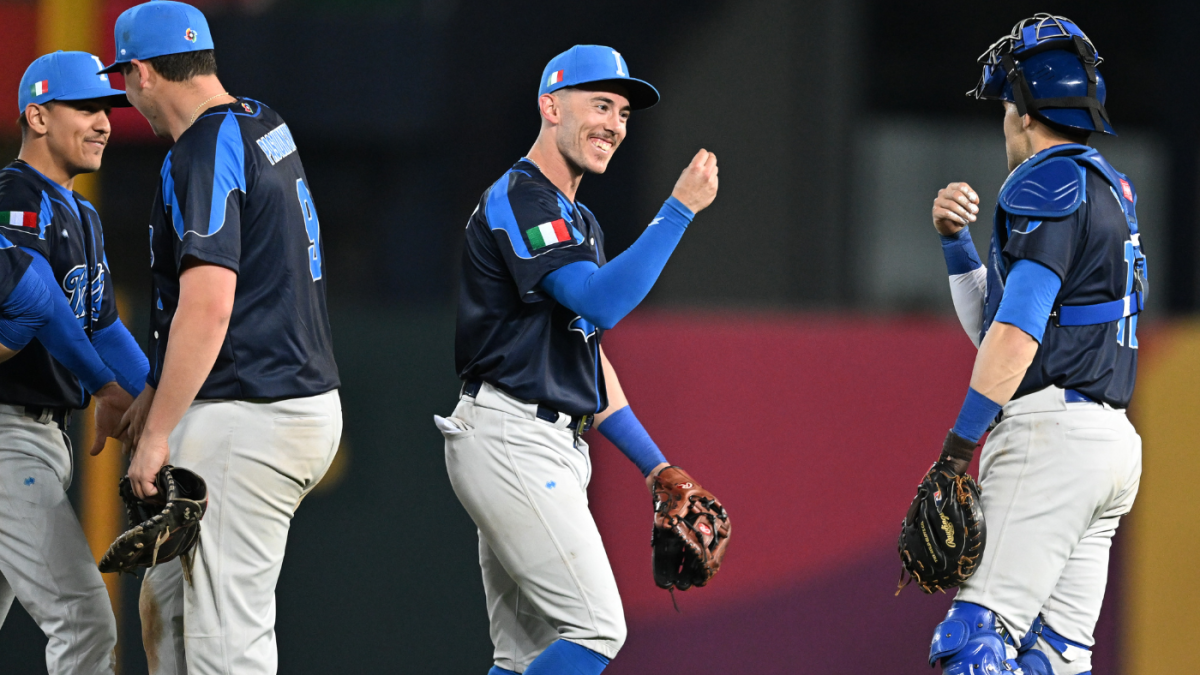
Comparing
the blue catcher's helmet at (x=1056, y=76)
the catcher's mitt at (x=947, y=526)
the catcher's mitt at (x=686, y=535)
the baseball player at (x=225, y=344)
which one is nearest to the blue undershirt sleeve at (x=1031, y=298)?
the catcher's mitt at (x=947, y=526)

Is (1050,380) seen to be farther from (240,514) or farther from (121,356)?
(121,356)

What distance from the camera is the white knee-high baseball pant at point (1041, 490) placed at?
120 inches

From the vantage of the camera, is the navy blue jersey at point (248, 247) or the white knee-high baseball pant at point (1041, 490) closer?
the navy blue jersey at point (248, 247)

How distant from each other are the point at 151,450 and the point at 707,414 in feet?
8.53

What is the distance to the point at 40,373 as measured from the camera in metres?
3.50

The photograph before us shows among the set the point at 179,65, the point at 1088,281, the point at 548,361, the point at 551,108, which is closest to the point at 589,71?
the point at 551,108

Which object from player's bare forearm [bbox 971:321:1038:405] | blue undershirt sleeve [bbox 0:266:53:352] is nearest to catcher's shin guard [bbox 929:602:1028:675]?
player's bare forearm [bbox 971:321:1038:405]

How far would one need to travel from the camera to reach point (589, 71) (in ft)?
10.9

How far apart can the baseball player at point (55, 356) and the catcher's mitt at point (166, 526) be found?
694mm

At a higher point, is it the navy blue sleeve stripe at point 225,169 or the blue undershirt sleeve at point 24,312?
the navy blue sleeve stripe at point 225,169

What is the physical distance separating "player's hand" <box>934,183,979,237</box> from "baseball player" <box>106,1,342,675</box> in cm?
185

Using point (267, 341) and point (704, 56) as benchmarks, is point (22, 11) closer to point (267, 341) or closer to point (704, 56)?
point (704, 56)

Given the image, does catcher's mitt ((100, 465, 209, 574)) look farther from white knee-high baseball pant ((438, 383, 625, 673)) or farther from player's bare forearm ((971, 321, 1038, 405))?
player's bare forearm ((971, 321, 1038, 405))

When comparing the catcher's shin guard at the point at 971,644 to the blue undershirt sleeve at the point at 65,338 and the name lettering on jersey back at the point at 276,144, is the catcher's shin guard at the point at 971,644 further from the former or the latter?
the blue undershirt sleeve at the point at 65,338
